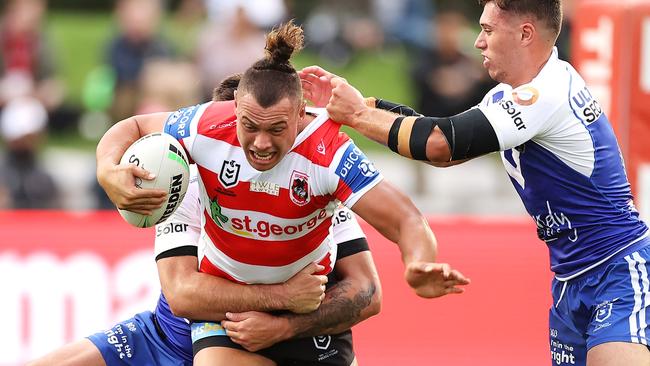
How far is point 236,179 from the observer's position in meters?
6.36

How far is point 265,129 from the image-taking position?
6059 millimetres

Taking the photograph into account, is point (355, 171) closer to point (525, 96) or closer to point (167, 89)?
point (525, 96)

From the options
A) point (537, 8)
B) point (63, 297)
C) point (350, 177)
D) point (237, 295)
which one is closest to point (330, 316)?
point (237, 295)

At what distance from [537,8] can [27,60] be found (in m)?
9.70

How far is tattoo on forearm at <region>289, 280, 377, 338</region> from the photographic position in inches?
261

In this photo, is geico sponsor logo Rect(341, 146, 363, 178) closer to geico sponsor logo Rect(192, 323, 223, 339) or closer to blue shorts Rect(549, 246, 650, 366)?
geico sponsor logo Rect(192, 323, 223, 339)

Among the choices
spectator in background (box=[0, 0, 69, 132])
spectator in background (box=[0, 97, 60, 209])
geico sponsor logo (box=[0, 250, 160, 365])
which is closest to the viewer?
geico sponsor logo (box=[0, 250, 160, 365])

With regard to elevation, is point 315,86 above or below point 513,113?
above

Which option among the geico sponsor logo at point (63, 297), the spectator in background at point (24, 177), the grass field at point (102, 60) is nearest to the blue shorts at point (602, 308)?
the geico sponsor logo at point (63, 297)

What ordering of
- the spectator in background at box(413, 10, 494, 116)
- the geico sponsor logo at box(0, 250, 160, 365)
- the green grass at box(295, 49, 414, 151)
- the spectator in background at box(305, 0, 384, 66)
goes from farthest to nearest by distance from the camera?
the green grass at box(295, 49, 414, 151), the spectator in background at box(305, 0, 384, 66), the spectator in background at box(413, 10, 494, 116), the geico sponsor logo at box(0, 250, 160, 365)

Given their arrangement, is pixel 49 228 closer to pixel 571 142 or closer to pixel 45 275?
pixel 45 275

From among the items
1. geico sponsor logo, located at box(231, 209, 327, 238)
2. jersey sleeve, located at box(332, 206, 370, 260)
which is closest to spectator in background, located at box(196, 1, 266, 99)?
jersey sleeve, located at box(332, 206, 370, 260)

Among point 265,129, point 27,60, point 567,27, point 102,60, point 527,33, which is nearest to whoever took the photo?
point 265,129

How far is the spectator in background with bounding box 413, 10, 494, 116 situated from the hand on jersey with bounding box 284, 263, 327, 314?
735 cm
